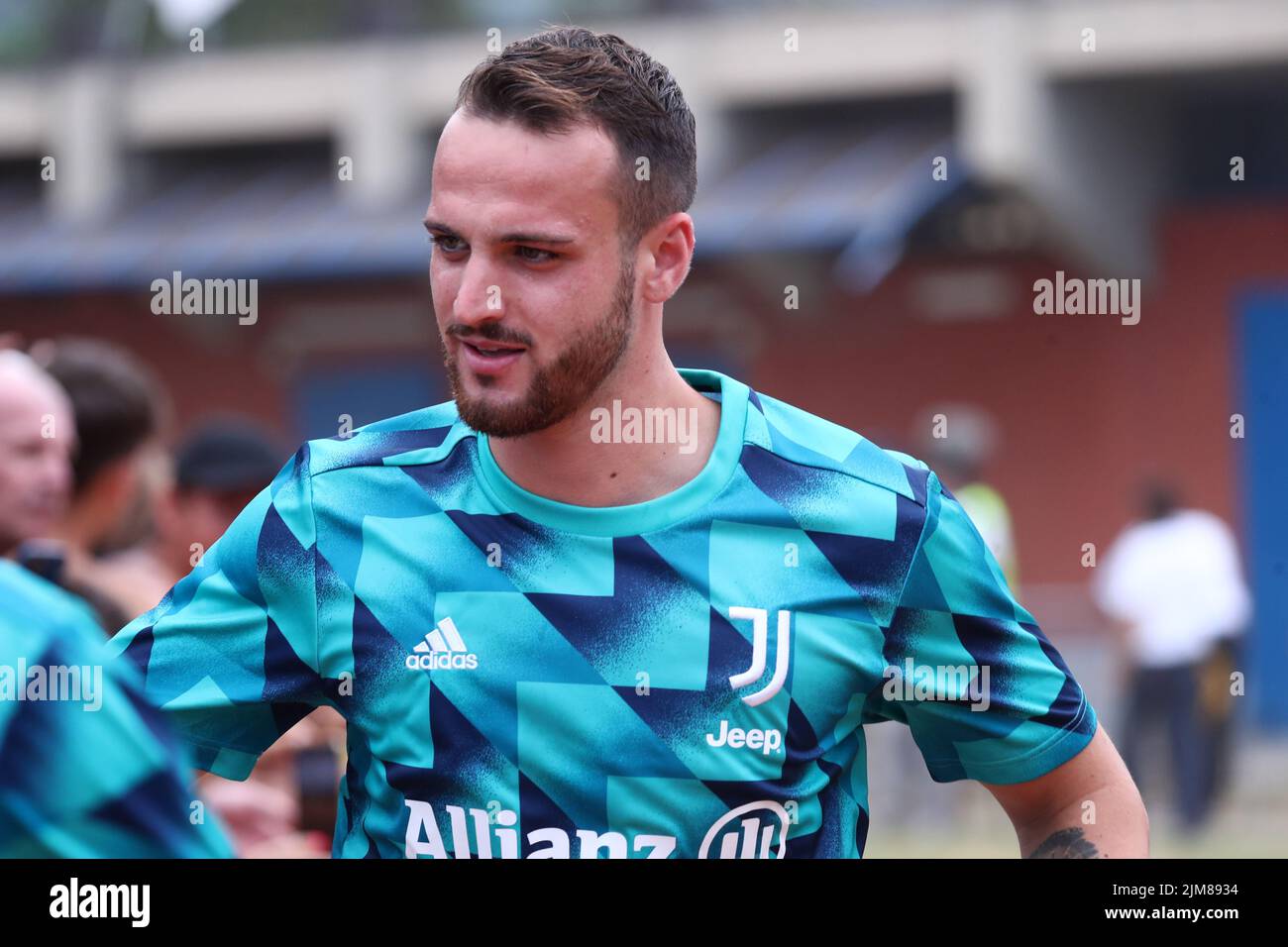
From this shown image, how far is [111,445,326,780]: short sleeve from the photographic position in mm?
2459

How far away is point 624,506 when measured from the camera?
2.47 m

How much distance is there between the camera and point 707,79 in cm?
1183

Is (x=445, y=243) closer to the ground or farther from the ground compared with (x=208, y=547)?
farther from the ground

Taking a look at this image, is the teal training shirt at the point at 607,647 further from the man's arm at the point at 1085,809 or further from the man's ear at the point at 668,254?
the man's ear at the point at 668,254

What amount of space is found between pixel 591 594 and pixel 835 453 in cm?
42

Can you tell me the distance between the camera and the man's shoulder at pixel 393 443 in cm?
255

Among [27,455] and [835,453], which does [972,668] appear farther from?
[27,455]

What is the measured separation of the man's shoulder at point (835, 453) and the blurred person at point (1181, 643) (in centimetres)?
664

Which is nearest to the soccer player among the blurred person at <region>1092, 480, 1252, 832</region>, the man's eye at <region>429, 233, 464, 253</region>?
the man's eye at <region>429, 233, 464, 253</region>

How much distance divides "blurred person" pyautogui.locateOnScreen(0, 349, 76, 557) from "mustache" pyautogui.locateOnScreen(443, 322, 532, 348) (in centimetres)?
63

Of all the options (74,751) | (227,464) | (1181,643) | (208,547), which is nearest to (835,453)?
(74,751)

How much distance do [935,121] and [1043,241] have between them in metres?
1.07

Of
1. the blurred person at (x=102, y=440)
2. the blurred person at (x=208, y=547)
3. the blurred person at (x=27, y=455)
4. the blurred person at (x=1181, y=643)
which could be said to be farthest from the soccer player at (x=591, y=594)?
the blurred person at (x=1181, y=643)

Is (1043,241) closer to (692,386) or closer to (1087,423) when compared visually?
(1087,423)
